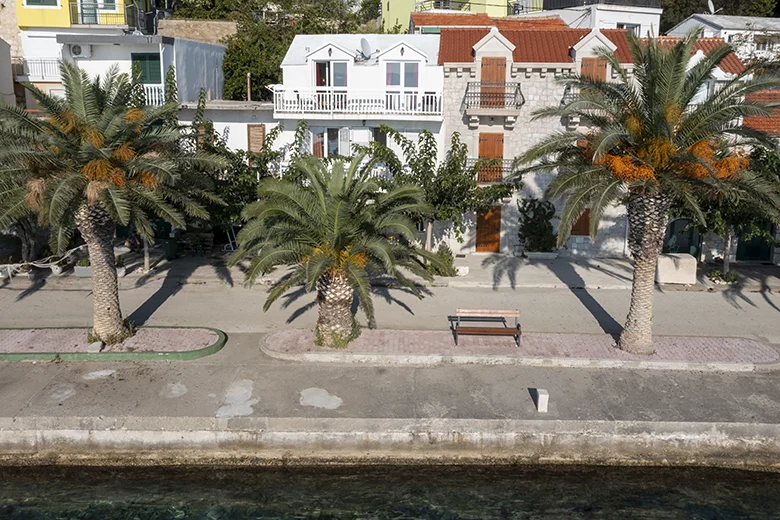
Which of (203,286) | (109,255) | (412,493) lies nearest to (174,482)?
(412,493)

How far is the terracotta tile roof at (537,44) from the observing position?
26938 millimetres

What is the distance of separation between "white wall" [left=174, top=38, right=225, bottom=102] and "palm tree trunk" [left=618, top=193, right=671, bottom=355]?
789 inches

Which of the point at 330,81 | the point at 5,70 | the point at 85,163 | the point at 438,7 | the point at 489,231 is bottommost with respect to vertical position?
the point at 489,231

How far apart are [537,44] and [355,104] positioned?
7.52m

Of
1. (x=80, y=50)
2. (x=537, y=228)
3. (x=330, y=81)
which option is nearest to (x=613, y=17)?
(x=537, y=228)

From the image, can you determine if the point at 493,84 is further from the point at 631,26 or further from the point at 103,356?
the point at 103,356

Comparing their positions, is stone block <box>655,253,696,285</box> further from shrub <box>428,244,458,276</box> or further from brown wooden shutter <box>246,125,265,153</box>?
brown wooden shutter <box>246,125,265,153</box>

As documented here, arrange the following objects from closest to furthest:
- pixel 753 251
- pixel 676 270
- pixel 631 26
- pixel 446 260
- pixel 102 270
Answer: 1. pixel 102 270
2. pixel 676 270
3. pixel 446 260
4. pixel 753 251
5. pixel 631 26

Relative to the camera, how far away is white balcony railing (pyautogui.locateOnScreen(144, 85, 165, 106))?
27844 mm

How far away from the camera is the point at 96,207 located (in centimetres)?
1659

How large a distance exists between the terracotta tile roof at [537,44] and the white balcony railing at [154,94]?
36.3 ft

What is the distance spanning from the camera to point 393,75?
27.8m

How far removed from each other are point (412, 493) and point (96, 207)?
9.73 metres

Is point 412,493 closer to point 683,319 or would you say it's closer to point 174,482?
point 174,482
